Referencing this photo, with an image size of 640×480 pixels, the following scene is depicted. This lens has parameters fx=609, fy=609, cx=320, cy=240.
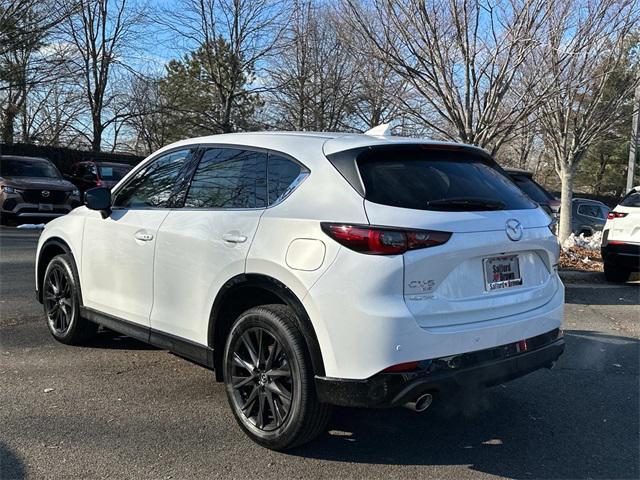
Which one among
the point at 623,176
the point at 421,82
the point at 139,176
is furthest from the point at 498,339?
the point at 623,176

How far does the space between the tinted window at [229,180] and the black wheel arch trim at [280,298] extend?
460mm

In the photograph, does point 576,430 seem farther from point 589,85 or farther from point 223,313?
point 589,85

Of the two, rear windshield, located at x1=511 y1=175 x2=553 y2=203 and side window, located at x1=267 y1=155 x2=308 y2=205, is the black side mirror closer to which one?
side window, located at x1=267 y1=155 x2=308 y2=205

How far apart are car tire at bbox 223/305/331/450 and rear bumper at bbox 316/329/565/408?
5.7 inches

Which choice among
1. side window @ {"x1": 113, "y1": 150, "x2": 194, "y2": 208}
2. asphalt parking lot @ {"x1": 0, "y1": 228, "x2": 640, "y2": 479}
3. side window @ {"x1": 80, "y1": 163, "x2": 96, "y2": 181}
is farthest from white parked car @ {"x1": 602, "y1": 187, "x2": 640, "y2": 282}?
side window @ {"x1": 80, "y1": 163, "x2": 96, "y2": 181}

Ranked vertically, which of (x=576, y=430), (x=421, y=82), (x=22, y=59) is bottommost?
(x=576, y=430)

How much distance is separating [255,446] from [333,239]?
1.33 m

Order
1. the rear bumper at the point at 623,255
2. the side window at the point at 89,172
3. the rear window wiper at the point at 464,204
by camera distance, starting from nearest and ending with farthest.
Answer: the rear window wiper at the point at 464,204
the rear bumper at the point at 623,255
the side window at the point at 89,172

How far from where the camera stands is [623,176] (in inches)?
1697

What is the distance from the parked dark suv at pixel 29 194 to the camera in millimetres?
13680

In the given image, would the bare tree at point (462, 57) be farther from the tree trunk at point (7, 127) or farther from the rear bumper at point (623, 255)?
the tree trunk at point (7, 127)

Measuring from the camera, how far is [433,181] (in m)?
3.41

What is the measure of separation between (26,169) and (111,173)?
3.50m

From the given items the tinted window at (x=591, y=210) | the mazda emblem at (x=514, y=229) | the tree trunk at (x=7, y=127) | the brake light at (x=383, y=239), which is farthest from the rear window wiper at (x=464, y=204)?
the tree trunk at (x=7, y=127)
